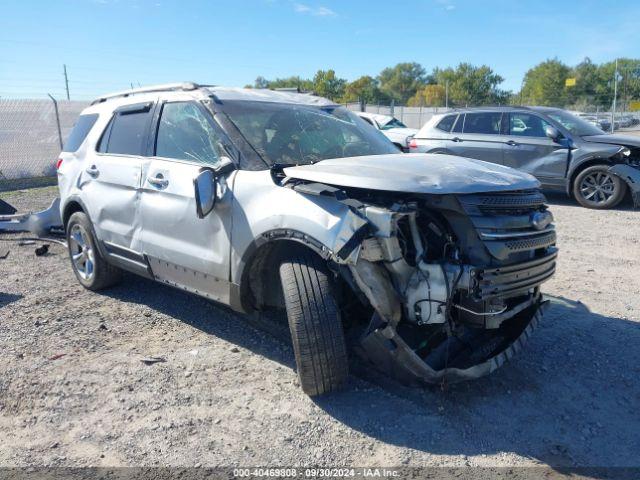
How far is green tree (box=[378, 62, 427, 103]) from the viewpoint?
328 feet

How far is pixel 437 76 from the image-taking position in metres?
96.1

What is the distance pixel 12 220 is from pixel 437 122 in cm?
814

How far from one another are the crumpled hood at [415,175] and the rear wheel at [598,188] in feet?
21.8

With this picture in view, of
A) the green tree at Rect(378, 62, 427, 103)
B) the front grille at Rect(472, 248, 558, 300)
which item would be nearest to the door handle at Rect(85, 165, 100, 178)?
the front grille at Rect(472, 248, 558, 300)

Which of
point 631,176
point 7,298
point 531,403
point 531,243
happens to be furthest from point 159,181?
point 631,176

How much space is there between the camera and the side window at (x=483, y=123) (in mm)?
10414

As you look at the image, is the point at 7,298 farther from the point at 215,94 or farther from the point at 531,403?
the point at 531,403

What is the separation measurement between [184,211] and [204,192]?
1.35ft

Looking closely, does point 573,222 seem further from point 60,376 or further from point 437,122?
point 60,376

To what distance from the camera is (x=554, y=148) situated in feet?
31.7

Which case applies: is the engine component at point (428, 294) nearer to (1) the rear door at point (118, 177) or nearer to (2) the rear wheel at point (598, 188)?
(1) the rear door at point (118, 177)

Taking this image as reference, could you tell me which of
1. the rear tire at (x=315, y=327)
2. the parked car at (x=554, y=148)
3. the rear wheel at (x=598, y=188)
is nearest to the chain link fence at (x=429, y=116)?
the parked car at (x=554, y=148)

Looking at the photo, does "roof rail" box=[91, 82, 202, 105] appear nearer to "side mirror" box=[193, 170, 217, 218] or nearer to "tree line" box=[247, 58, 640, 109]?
"side mirror" box=[193, 170, 217, 218]

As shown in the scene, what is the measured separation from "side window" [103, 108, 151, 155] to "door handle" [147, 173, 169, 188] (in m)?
0.44
